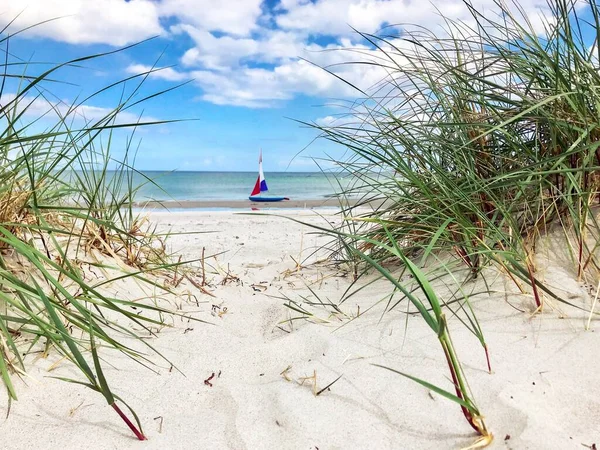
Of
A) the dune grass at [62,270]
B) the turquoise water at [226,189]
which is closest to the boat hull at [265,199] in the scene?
the turquoise water at [226,189]

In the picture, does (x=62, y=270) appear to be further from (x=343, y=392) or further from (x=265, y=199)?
(x=265, y=199)

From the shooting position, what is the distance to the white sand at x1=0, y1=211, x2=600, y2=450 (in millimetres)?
1045

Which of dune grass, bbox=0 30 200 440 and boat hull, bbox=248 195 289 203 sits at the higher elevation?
dune grass, bbox=0 30 200 440

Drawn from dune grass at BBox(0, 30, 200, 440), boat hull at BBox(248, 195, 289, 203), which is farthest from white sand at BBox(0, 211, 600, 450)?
boat hull at BBox(248, 195, 289, 203)

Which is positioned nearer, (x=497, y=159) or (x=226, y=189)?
(x=497, y=159)

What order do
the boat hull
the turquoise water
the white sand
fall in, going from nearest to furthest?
the white sand < the turquoise water < the boat hull

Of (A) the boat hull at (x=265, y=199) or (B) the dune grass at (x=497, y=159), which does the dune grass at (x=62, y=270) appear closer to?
(B) the dune grass at (x=497, y=159)

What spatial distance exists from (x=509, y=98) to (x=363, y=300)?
85 cm

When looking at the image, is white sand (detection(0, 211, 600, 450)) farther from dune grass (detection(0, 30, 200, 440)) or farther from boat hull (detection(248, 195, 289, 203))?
boat hull (detection(248, 195, 289, 203))

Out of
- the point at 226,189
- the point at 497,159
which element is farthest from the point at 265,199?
the point at 226,189

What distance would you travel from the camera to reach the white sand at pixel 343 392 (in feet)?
3.43

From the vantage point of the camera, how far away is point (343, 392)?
119cm

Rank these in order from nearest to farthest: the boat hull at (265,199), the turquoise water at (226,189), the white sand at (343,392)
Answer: the white sand at (343,392)
the turquoise water at (226,189)
the boat hull at (265,199)

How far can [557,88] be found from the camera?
1.54 m
